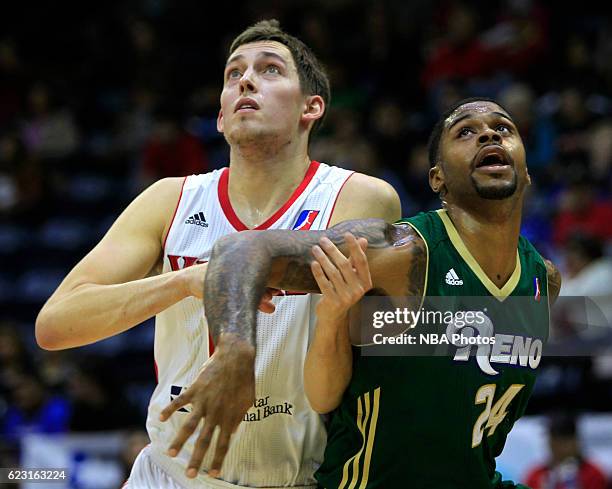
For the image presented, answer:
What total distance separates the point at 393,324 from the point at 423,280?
0.20 meters

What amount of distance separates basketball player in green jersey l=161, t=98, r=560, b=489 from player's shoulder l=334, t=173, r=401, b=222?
1.13 feet

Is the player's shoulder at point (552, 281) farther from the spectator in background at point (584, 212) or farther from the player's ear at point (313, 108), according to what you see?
the spectator in background at point (584, 212)

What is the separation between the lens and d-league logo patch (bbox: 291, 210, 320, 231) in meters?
4.76

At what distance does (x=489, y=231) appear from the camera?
14.1ft

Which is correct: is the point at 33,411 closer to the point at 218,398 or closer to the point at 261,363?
the point at 261,363

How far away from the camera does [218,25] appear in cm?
1445

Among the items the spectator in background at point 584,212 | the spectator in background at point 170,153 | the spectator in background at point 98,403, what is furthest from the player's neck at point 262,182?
the spectator in background at point 170,153

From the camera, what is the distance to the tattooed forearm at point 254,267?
11.7ft

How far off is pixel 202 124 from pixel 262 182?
331 inches

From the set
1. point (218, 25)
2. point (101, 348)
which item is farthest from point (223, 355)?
point (218, 25)

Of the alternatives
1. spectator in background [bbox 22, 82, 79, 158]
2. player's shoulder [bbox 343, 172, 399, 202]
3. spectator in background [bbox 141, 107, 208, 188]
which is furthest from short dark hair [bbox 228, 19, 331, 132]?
spectator in background [bbox 22, 82, 79, 158]

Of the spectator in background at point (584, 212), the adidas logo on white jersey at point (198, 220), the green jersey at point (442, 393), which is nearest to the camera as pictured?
the green jersey at point (442, 393)

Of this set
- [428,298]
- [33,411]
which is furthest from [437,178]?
[33,411]

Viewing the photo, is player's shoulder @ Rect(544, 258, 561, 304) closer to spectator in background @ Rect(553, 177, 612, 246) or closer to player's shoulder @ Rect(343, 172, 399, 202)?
player's shoulder @ Rect(343, 172, 399, 202)
